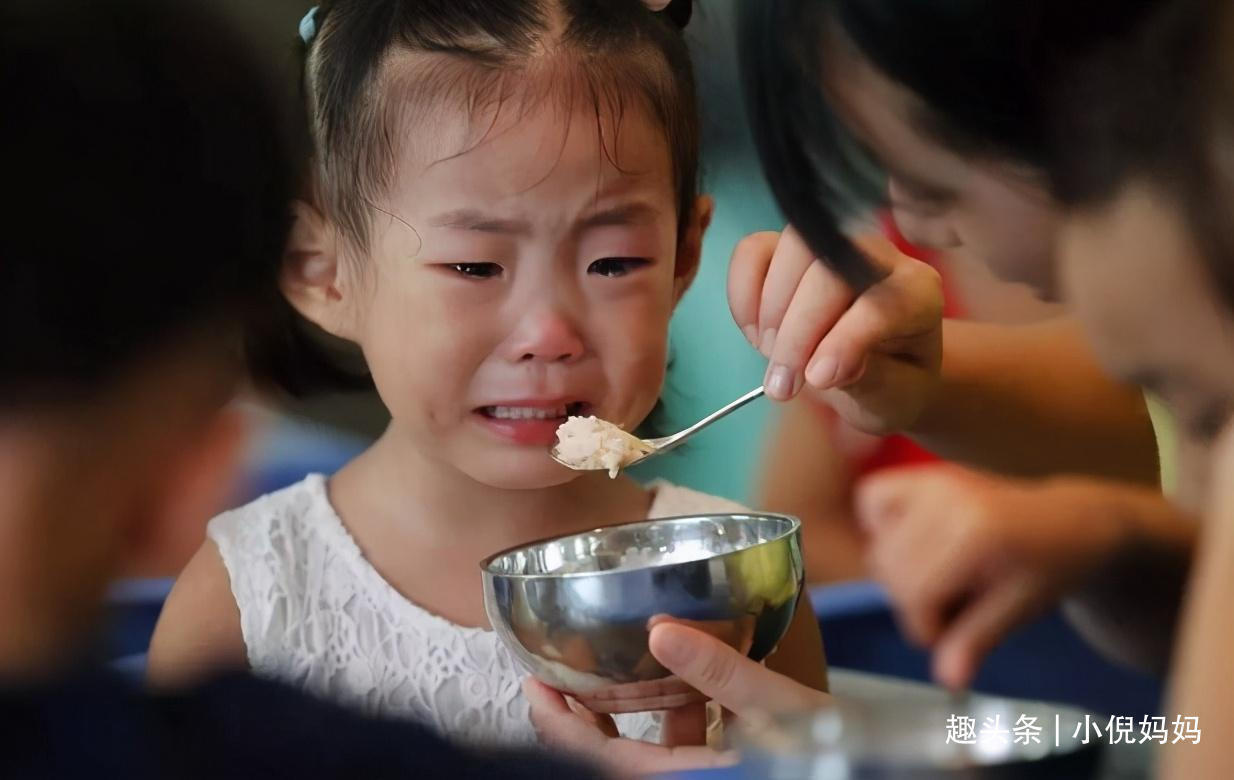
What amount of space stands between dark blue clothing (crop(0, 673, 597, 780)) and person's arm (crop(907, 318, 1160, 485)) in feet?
0.97

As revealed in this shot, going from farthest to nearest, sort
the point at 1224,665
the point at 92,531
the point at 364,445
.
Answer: the point at 364,445, the point at 92,531, the point at 1224,665

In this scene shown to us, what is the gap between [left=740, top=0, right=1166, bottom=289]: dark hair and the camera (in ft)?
1.64

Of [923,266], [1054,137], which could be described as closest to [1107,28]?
[1054,137]

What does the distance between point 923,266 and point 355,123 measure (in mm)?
306

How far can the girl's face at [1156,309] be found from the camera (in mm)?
479

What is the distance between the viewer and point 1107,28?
48 centimetres


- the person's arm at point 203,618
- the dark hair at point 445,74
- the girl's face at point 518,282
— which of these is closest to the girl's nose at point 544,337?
the girl's face at point 518,282

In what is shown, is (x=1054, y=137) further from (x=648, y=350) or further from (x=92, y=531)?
(x=92, y=531)

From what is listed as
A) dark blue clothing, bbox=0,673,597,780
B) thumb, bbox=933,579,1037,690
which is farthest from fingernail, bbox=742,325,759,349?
dark blue clothing, bbox=0,673,597,780

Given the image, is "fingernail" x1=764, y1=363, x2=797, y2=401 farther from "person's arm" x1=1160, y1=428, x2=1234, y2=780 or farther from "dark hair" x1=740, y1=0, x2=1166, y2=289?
"person's arm" x1=1160, y1=428, x2=1234, y2=780

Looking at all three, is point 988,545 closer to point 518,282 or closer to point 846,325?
point 846,325

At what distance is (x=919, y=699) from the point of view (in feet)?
1.81

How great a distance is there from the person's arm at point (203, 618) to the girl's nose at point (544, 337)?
0.72 feet

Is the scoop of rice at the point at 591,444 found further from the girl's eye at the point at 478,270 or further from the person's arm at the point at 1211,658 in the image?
the person's arm at the point at 1211,658
